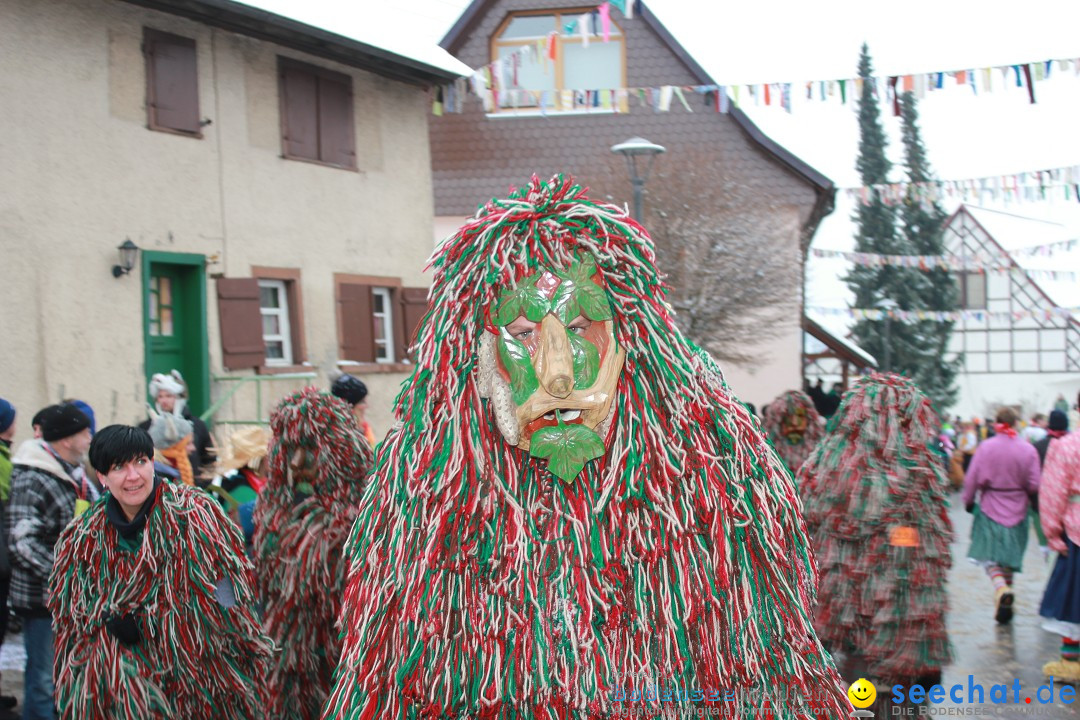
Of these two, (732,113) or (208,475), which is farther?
(732,113)

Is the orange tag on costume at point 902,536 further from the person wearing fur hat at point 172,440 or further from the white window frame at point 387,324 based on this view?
the white window frame at point 387,324

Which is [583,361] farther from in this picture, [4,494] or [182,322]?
[182,322]

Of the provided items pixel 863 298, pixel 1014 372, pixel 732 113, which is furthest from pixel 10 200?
pixel 1014 372

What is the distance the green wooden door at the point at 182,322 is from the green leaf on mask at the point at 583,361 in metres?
9.90

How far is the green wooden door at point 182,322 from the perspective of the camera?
11.8m

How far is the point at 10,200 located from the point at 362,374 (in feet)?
17.5

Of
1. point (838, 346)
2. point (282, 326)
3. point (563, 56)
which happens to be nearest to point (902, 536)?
point (282, 326)

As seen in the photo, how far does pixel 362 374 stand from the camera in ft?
47.1

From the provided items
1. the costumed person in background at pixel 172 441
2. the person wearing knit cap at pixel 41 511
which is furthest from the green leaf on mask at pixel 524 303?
the costumed person in background at pixel 172 441

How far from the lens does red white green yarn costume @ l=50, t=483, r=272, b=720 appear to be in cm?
376

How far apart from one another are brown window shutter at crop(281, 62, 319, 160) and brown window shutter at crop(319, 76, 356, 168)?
0.29 ft

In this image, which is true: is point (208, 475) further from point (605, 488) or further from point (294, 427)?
point (605, 488)

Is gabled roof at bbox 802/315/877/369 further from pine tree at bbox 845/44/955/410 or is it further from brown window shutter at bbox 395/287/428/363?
pine tree at bbox 845/44/955/410

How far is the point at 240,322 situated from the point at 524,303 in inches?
402
